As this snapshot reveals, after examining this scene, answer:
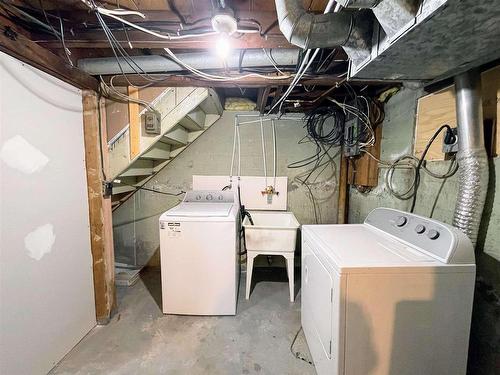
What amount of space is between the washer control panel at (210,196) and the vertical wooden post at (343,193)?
1.32 meters

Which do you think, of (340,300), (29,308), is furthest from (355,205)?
(29,308)

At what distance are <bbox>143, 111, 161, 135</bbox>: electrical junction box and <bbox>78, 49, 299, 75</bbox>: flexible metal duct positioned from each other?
1.00 feet

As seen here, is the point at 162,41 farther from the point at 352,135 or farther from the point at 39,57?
the point at 352,135

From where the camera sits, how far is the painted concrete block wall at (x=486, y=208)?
1023mm

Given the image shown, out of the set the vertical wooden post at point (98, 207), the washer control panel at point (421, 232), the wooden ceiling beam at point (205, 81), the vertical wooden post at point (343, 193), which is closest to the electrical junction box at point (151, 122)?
the wooden ceiling beam at point (205, 81)

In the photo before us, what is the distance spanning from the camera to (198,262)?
6.15ft

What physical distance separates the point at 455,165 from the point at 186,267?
1.97 m

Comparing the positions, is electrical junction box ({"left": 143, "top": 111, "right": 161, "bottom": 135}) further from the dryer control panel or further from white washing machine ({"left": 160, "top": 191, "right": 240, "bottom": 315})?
the dryer control panel

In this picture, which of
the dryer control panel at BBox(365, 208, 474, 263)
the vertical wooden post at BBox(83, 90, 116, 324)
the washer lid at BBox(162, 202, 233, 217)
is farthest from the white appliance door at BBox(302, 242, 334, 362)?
the vertical wooden post at BBox(83, 90, 116, 324)

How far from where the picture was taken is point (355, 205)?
2490 mm

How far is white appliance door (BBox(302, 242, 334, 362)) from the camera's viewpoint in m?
1.12

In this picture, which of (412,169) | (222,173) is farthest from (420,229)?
(222,173)

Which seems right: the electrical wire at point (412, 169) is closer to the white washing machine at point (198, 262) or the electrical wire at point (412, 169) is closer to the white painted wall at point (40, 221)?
the white washing machine at point (198, 262)

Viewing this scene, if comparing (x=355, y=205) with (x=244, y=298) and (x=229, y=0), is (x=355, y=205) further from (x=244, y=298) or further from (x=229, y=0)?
(x=229, y=0)
